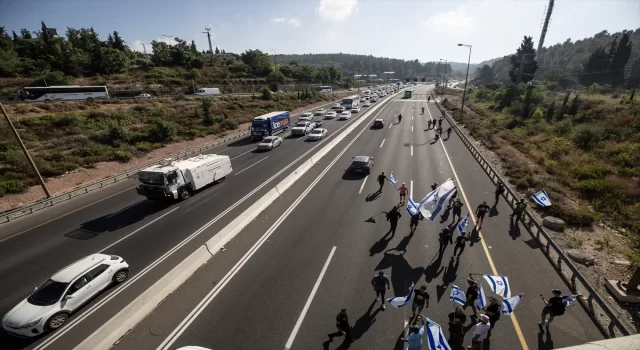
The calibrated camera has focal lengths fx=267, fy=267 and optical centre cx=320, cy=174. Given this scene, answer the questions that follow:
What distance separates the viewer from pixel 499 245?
43.8ft

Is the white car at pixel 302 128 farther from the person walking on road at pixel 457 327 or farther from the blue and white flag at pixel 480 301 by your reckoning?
the person walking on road at pixel 457 327

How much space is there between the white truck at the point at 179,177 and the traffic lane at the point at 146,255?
1.57 metres

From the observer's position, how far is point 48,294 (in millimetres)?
9742

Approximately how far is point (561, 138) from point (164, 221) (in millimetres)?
44299

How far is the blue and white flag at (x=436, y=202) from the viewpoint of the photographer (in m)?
13.2

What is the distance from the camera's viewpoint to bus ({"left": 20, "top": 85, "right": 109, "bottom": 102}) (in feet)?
168

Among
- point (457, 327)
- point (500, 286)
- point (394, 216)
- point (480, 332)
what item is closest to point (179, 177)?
point (394, 216)

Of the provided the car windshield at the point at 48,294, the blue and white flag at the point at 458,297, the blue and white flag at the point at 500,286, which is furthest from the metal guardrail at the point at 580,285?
the car windshield at the point at 48,294

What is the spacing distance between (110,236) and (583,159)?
1579 inches

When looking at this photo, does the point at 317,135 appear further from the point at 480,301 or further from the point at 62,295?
the point at 62,295

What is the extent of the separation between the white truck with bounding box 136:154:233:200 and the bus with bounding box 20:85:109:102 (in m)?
53.3

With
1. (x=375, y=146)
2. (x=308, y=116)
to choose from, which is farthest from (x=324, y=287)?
(x=308, y=116)

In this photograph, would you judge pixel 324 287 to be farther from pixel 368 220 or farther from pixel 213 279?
pixel 368 220

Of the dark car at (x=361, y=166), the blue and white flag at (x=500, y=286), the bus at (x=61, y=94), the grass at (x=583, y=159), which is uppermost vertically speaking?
the bus at (x=61, y=94)
